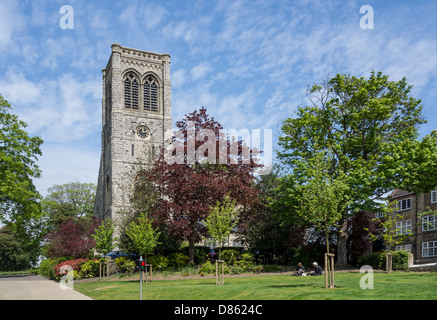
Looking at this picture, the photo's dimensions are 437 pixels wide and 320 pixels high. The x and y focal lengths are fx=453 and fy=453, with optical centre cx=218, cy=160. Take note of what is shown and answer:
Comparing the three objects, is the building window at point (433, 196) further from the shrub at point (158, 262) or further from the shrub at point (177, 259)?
the shrub at point (158, 262)

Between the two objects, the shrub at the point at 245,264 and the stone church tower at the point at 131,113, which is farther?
the stone church tower at the point at 131,113

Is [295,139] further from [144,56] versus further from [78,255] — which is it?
[144,56]

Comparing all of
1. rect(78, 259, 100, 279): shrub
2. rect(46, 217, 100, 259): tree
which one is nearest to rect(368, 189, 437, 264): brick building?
rect(78, 259, 100, 279): shrub

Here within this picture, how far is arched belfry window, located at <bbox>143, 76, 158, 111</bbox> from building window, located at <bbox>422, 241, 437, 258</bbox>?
37.1 m

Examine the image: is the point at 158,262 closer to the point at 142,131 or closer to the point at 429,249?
the point at 429,249

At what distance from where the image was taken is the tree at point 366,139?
30.1 meters

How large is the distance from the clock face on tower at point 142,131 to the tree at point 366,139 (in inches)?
1095

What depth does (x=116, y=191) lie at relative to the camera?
2190 inches

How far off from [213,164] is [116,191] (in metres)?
24.0

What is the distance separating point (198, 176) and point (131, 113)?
30.5m

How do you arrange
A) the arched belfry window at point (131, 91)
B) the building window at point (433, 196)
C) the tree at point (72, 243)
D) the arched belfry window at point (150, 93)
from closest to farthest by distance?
the tree at point (72, 243) → the building window at point (433, 196) → the arched belfry window at point (131, 91) → the arched belfry window at point (150, 93)

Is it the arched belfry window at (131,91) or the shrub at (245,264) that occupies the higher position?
the arched belfry window at (131,91)

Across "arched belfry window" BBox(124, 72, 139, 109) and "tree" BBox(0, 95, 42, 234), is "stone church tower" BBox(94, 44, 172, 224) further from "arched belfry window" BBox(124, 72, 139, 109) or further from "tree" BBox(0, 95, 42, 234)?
"tree" BBox(0, 95, 42, 234)

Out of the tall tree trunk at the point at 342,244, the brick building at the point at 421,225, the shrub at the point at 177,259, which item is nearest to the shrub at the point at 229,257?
the shrub at the point at 177,259
